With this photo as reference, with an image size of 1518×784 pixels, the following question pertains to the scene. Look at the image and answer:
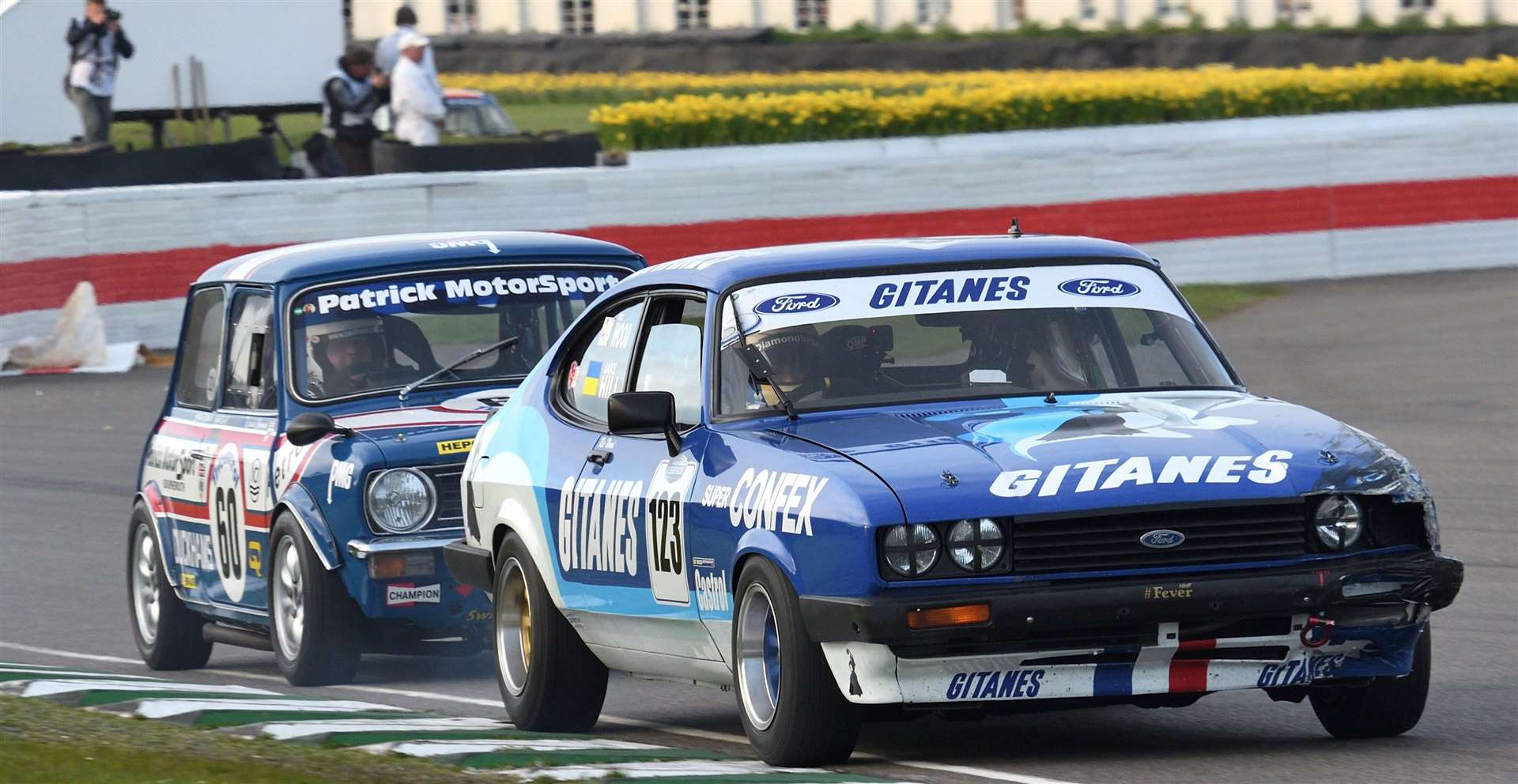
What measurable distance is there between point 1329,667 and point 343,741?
2.57m

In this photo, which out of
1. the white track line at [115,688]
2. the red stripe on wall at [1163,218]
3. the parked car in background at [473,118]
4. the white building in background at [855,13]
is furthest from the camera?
the white building in background at [855,13]

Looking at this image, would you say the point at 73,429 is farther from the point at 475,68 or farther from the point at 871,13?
the point at 871,13

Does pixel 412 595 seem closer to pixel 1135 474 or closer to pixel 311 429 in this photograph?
pixel 311 429

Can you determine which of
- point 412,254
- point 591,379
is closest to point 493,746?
point 591,379

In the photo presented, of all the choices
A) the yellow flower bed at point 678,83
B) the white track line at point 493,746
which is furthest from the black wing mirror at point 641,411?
the yellow flower bed at point 678,83

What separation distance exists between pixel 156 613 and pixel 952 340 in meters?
4.76

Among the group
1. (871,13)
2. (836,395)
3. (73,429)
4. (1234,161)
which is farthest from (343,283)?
(871,13)

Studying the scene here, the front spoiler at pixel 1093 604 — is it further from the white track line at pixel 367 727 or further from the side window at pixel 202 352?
the side window at pixel 202 352

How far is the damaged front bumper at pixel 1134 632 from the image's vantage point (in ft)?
20.2

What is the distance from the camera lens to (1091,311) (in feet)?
24.5

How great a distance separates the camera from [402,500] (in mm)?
9320

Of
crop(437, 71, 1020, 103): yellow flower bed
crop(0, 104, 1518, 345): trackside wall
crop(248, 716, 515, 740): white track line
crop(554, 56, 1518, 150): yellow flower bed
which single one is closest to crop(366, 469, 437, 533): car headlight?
crop(248, 716, 515, 740): white track line

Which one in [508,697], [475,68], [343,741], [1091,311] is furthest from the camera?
[475,68]

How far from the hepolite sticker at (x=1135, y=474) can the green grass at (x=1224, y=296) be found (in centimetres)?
1509
